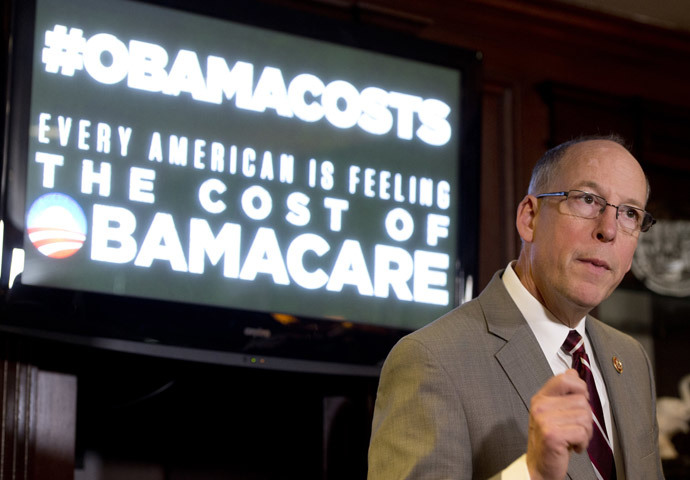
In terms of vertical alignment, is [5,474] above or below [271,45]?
below

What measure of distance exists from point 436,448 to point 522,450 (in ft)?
0.55

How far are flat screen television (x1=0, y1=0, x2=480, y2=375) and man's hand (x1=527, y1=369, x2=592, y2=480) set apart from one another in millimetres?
1496

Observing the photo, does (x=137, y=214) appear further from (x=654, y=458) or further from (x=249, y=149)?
(x=654, y=458)

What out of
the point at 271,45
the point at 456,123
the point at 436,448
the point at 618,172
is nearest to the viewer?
the point at 436,448

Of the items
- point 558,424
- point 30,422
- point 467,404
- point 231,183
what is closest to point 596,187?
point 467,404

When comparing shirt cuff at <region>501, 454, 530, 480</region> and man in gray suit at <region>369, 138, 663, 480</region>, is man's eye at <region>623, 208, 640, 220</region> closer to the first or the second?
man in gray suit at <region>369, 138, 663, 480</region>

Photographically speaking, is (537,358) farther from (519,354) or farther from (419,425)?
(419,425)

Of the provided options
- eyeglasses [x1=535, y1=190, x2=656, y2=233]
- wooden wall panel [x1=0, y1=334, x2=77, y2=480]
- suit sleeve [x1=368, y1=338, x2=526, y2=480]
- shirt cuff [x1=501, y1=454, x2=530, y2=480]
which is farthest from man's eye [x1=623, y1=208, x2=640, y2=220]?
wooden wall panel [x1=0, y1=334, x2=77, y2=480]

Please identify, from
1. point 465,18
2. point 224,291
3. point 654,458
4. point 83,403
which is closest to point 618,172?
point 654,458

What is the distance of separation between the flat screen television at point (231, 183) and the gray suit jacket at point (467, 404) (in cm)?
113

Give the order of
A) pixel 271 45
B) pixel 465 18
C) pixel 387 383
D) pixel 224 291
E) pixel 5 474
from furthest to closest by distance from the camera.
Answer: pixel 465 18 → pixel 271 45 → pixel 224 291 → pixel 5 474 → pixel 387 383

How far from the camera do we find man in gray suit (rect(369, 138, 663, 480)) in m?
1.71

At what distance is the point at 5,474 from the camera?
267 centimetres

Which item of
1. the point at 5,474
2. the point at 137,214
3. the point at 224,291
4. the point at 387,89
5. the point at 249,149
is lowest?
the point at 5,474
